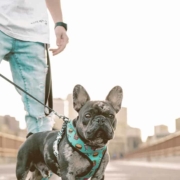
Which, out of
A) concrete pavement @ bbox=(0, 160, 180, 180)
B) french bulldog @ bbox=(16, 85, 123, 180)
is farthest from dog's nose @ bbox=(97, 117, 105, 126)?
concrete pavement @ bbox=(0, 160, 180, 180)

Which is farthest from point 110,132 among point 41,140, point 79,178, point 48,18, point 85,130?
point 48,18

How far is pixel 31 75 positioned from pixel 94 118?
0.97m

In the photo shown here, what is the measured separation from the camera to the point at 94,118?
11.8 ft

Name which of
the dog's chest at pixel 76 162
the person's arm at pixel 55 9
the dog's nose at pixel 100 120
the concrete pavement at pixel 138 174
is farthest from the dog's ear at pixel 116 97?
the concrete pavement at pixel 138 174

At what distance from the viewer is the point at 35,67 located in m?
4.37

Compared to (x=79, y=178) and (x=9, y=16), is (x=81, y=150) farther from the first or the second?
(x=9, y=16)

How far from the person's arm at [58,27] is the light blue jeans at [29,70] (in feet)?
0.61

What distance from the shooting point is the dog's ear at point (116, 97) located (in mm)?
3857

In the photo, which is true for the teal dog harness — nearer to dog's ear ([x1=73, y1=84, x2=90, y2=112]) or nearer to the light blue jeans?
dog's ear ([x1=73, y1=84, x2=90, y2=112])

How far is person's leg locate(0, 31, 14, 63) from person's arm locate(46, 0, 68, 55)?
1.40ft

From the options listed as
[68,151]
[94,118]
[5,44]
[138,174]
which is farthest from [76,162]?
[138,174]

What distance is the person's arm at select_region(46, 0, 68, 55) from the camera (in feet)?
14.9

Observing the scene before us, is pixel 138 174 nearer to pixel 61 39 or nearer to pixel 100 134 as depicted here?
pixel 61 39

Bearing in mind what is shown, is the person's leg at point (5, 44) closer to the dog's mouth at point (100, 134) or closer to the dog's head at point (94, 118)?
the dog's head at point (94, 118)
